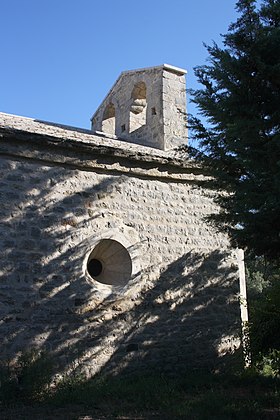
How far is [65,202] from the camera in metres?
6.31

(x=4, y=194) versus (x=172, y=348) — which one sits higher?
(x=4, y=194)

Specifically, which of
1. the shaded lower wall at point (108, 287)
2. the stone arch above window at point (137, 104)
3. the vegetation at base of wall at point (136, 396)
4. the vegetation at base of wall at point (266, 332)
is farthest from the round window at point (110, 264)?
the stone arch above window at point (137, 104)

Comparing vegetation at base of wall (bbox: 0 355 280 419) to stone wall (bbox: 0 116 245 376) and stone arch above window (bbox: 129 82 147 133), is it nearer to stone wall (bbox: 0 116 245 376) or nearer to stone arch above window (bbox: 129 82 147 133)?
stone wall (bbox: 0 116 245 376)

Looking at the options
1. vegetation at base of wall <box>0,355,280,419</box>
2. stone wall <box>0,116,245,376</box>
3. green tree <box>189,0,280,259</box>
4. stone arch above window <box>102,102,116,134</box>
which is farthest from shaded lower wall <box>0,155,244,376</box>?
stone arch above window <box>102,102,116,134</box>

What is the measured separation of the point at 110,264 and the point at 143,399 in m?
2.26

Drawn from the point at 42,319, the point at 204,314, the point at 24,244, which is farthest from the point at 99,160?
the point at 204,314

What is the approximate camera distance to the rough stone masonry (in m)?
5.83

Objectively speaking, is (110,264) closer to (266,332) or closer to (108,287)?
(108,287)

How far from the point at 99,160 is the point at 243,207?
2.84 meters

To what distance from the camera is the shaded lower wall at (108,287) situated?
5793 mm

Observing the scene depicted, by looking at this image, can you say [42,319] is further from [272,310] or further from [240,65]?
[240,65]

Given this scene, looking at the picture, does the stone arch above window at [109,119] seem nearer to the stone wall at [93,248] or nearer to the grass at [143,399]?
the stone wall at [93,248]

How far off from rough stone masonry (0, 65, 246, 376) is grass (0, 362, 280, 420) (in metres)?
0.48

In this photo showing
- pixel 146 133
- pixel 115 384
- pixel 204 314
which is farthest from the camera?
pixel 146 133
